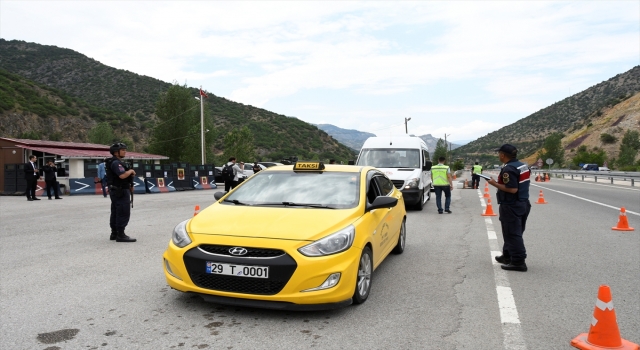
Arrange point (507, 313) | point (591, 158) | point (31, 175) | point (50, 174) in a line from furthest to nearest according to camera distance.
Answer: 1. point (591, 158)
2. point (50, 174)
3. point (31, 175)
4. point (507, 313)

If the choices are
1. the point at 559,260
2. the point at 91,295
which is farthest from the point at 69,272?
the point at 559,260

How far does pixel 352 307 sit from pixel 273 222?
1.14 m

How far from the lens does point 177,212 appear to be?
14594mm

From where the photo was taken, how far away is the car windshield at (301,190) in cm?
551

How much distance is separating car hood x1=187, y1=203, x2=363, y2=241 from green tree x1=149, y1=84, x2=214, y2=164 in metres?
46.2

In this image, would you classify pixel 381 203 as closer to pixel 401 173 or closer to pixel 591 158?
pixel 401 173

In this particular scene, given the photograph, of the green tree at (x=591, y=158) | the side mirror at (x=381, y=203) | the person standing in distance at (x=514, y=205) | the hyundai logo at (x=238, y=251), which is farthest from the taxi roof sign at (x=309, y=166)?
the green tree at (x=591, y=158)

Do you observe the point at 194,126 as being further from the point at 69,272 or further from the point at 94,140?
the point at 69,272

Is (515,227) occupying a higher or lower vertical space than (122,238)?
higher

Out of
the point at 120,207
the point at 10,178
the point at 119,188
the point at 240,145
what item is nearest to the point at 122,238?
the point at 120,207

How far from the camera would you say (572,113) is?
365 feet

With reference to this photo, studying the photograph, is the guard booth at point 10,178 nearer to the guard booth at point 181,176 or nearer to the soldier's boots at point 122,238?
the guard booth at point 181,176

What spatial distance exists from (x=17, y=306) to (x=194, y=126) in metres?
46.7

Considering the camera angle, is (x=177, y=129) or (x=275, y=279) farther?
(x=177, y=129)
